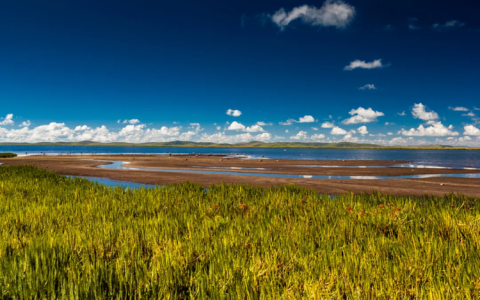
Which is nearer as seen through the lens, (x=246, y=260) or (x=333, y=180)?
(x=246, y=260)

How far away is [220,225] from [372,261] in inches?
136

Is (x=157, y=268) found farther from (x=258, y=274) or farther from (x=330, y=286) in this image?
(x=330, y=286)

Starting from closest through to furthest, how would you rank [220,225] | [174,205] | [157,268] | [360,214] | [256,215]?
[157,268], [220,225], [360,214], [256,215], [174,205]

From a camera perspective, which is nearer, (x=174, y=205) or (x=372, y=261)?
(x=372, y=261)

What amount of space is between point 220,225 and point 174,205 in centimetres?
306

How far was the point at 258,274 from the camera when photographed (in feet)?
12.4

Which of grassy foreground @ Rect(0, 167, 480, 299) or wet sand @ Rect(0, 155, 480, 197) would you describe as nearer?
grassy foreground @ Rect(0, 167, 480, 299)

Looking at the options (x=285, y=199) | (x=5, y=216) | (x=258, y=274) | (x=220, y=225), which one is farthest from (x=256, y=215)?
(x=5, y=216)

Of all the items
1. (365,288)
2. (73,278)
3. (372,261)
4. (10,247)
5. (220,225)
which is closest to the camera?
(365,288)

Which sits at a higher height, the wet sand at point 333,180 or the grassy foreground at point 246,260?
the grassy foreground at point 246,260

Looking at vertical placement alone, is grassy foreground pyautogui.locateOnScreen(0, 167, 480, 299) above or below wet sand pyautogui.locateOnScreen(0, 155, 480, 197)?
above

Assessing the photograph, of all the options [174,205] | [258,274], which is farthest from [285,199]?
[258,274]

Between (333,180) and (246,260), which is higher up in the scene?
(246,260)

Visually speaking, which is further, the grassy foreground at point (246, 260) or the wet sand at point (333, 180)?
the wet sand at point (333, 180)
